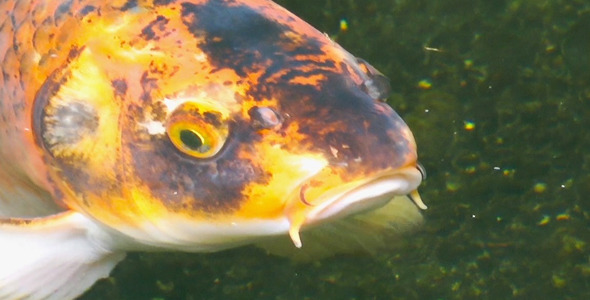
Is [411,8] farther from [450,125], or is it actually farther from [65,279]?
[65,279]

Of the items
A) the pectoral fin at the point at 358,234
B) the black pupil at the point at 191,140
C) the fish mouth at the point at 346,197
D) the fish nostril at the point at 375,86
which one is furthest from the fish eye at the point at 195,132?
the pectoral fin at the point at 358,234

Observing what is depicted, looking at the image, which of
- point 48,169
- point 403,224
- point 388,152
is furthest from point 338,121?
point 403,224

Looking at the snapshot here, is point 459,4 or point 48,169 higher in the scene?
point 48,169

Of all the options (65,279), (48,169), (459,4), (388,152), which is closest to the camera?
(388,152)

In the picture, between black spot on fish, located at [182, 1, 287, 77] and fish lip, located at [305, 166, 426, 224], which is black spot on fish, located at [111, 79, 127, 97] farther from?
fish lip, located at [305, 166, 426, 224]

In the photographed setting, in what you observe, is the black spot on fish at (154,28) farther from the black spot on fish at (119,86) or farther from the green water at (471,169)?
the green water at (471,169)

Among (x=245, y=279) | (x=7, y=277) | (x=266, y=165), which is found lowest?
(x=245, y=279)

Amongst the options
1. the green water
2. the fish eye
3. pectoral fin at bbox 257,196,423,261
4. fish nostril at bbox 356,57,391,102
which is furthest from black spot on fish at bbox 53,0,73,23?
the green water

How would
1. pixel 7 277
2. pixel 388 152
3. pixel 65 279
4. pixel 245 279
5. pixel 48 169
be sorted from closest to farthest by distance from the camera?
1. pixel 388 152
2. pixel 48 169
3. pixel 7 277
4. pixel 65 279
5. pixel 245 279
